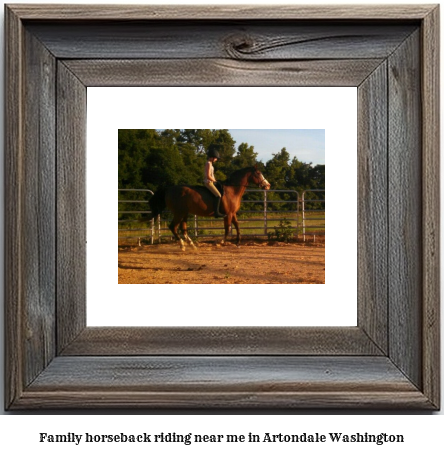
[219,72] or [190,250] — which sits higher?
[219,72]

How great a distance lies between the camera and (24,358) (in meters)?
1.17

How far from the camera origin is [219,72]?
1.17 meters

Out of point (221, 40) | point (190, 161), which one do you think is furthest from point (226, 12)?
point (190, 161)

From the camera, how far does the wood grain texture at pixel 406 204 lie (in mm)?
1168

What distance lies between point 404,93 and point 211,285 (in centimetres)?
46

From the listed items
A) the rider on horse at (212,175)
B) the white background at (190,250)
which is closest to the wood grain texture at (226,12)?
the white background at (190,250)

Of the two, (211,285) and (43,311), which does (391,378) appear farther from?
(43,311)

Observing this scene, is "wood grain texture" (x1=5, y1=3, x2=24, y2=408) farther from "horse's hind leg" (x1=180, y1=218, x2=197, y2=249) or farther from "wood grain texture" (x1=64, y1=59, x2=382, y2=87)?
"horse's hind leg" (x1=180, y1=218, x2=197, y2=249)

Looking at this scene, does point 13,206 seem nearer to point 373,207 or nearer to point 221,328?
point 221,328

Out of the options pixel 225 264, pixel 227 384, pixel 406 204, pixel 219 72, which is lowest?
pixel 227 384

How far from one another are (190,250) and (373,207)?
0.32 meters

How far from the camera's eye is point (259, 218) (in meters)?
1.18

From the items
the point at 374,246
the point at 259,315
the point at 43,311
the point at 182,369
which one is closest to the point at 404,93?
the point at 374,246

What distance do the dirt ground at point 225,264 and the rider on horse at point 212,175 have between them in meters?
0.07
